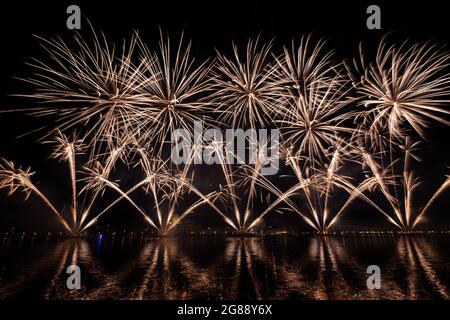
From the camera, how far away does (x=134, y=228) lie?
10275 centimetres

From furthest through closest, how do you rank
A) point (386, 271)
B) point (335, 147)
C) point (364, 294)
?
1. point (335, 147)
2. point (386, 271)
3. point (364, 294)
